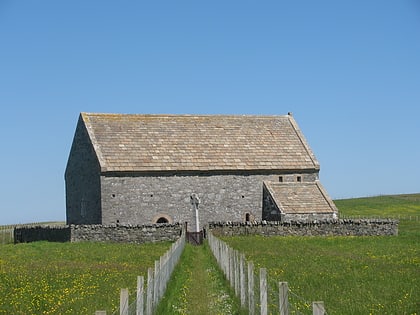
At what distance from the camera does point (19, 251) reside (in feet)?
117

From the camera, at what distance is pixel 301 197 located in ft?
161

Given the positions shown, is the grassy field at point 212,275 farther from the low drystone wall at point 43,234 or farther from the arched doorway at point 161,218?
the arched doorway at point 161,218

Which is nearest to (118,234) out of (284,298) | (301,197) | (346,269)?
(301,197)

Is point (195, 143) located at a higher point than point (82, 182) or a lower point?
higher

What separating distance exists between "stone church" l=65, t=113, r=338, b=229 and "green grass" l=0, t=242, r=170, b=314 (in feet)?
27.0

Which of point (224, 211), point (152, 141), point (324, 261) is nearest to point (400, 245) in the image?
point (324, 261)

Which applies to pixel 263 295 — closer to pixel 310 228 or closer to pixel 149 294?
pixel 149 294

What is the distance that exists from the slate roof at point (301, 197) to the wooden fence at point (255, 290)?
73.2 feet

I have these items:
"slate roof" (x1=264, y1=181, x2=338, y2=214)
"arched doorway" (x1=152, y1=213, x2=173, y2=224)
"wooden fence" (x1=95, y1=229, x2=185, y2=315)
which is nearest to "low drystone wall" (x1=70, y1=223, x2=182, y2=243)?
"arched doorway" (x1=152, y1=213, x2=173, y2=224)

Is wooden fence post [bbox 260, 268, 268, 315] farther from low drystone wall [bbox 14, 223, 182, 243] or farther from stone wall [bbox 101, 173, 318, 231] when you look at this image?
stone wall [bbox 101, 173, 318, 231]

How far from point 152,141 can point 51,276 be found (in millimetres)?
27731

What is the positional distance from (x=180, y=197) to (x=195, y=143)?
5.16 metres

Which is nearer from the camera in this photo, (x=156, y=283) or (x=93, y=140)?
(x=156, y=283)

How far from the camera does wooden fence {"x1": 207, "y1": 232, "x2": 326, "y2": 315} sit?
428 inches
